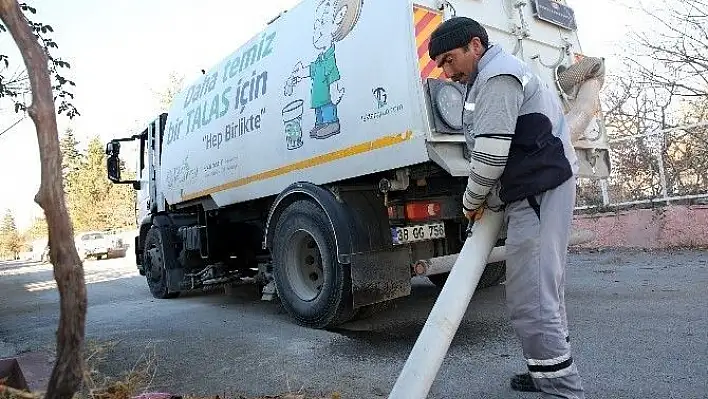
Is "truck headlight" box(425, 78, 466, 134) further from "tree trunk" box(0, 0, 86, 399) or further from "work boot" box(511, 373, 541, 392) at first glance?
"tree trunk" box(0, 0, 86, 399)

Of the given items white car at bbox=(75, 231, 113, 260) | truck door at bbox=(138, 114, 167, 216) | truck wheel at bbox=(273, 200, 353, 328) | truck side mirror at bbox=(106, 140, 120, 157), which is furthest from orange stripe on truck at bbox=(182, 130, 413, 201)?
white car at bbox=(75, 231, 113, 260)

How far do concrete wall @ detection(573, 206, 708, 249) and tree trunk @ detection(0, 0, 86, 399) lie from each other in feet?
25.5

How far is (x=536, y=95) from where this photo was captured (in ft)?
7.63

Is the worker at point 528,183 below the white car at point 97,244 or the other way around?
below

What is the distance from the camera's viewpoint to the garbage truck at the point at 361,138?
3.71m

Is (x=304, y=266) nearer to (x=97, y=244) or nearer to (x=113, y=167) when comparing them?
(x=113, y=167)

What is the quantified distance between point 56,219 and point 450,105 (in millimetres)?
2654

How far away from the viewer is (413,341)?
3.99m

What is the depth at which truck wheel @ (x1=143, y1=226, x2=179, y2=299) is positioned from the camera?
725 cm

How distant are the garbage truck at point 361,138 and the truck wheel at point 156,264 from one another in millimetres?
1866

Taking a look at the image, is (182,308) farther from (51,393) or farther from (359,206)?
(51,393)

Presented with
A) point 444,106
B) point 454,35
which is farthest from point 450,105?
point 454,35

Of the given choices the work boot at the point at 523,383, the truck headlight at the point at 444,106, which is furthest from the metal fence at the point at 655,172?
the work boot at the point at 523,383

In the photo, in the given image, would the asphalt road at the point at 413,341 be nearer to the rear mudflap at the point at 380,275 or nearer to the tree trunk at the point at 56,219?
the rear mudflap at the point at 380,275
